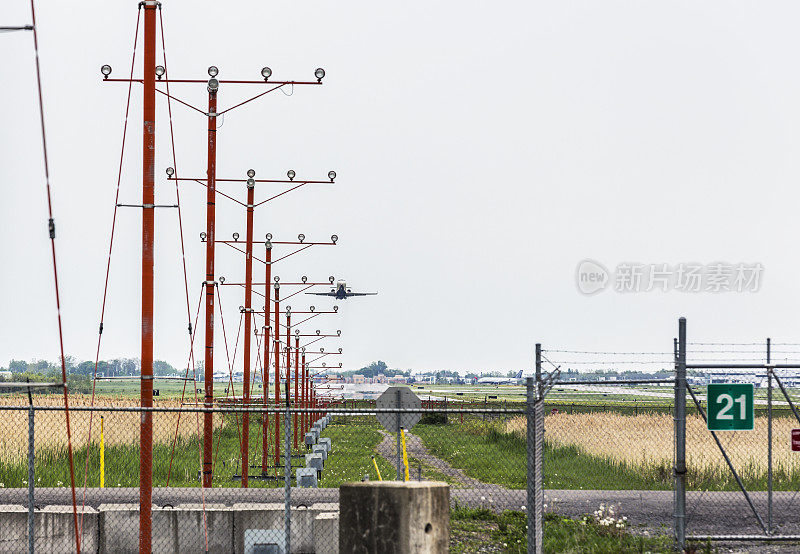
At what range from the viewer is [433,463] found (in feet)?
103

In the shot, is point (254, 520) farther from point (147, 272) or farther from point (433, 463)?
point (433, 463)

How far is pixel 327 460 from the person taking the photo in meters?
30.8

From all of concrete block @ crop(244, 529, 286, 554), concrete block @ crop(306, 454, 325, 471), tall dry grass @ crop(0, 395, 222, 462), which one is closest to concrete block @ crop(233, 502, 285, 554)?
concrete block @ crop(244, 529, 286, 554)

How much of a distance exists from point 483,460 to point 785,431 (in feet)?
37.8

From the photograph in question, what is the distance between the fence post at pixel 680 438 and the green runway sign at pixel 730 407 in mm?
381

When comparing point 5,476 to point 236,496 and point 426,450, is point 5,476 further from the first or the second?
point 426,450

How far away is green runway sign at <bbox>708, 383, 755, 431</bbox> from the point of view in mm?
12609

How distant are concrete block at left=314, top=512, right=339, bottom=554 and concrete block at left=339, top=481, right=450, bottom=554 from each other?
16.9 ft

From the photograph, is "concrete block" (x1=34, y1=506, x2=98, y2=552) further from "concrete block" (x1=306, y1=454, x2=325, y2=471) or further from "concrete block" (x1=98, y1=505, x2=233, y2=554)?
"concrete block" (x1=306, y1=454, x2=325, y2=471)

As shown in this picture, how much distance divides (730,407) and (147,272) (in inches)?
318

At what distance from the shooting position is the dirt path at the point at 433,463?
24312 millimetres

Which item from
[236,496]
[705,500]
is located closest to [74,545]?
[236,496]

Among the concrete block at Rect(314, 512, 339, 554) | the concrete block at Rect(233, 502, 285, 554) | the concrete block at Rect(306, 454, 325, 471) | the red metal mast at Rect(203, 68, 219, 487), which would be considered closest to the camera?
the concrete block at Rect(314, 512, 339, 554)

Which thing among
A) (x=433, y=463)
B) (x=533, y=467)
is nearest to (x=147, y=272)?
(x=533, y=467)
